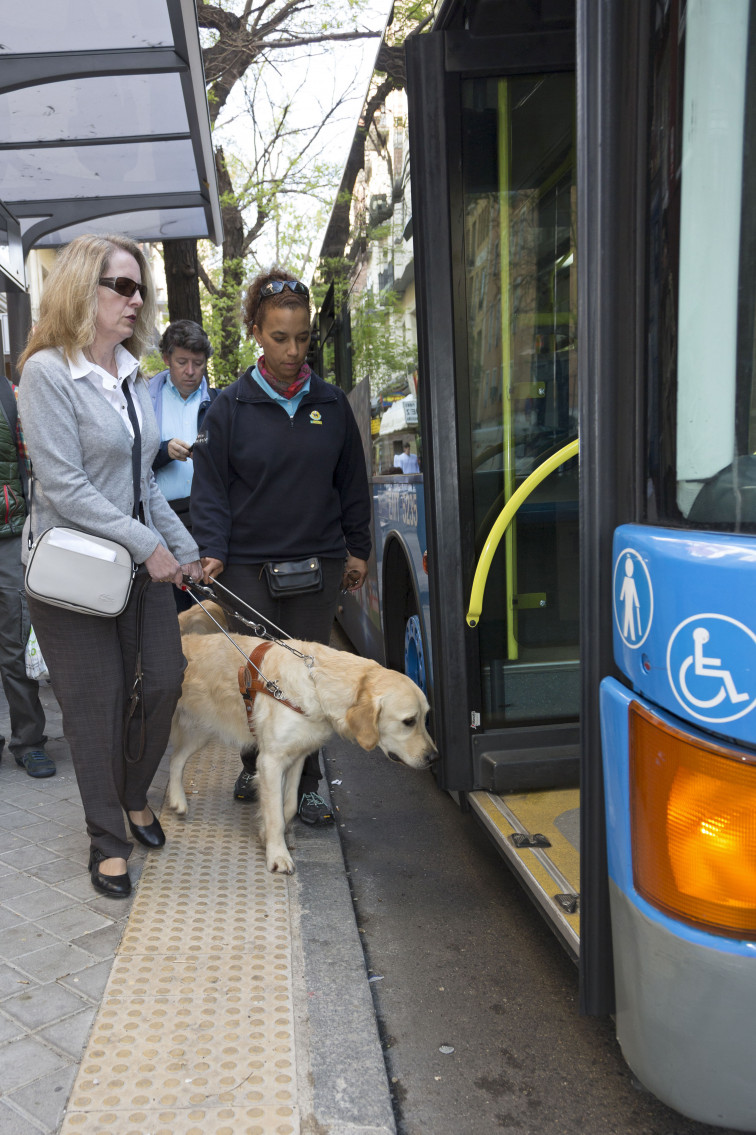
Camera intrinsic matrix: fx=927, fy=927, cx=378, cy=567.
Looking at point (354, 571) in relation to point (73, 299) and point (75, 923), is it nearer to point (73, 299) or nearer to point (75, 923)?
point (73, 299)

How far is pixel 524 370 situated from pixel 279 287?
1.06 m

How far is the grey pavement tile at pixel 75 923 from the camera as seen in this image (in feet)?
9.86

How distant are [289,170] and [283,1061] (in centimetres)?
1777

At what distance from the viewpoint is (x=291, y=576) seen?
3906 mm

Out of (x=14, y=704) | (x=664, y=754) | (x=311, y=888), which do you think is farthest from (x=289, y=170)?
(x=664, y=754)

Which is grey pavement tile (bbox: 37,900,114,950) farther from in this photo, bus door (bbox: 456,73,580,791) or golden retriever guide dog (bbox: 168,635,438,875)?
bus door (bbox: 456,73,580,791)

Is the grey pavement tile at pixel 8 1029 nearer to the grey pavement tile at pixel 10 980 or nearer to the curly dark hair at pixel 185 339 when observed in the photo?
the grey pavement tile at pixel 10 980

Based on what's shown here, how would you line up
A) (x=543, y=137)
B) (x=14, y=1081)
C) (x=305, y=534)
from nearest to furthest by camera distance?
(x=14, y=1081) → (x=543, y=137) → (x=305, y=534)

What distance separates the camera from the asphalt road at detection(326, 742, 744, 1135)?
232 centimetres

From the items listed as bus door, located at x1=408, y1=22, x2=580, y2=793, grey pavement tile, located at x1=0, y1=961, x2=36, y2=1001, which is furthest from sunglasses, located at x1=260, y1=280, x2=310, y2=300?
grey pavement tile, located at x1=0, y1=961, x2=36, y2=1001

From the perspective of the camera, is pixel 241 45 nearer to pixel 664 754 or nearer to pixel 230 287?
pixel 230 287

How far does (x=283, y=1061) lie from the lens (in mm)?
2352

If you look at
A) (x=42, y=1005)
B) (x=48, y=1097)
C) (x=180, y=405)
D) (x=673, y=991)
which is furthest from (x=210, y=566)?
(x=673, y=991)

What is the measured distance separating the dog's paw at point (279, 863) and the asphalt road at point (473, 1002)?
10.9 inches
